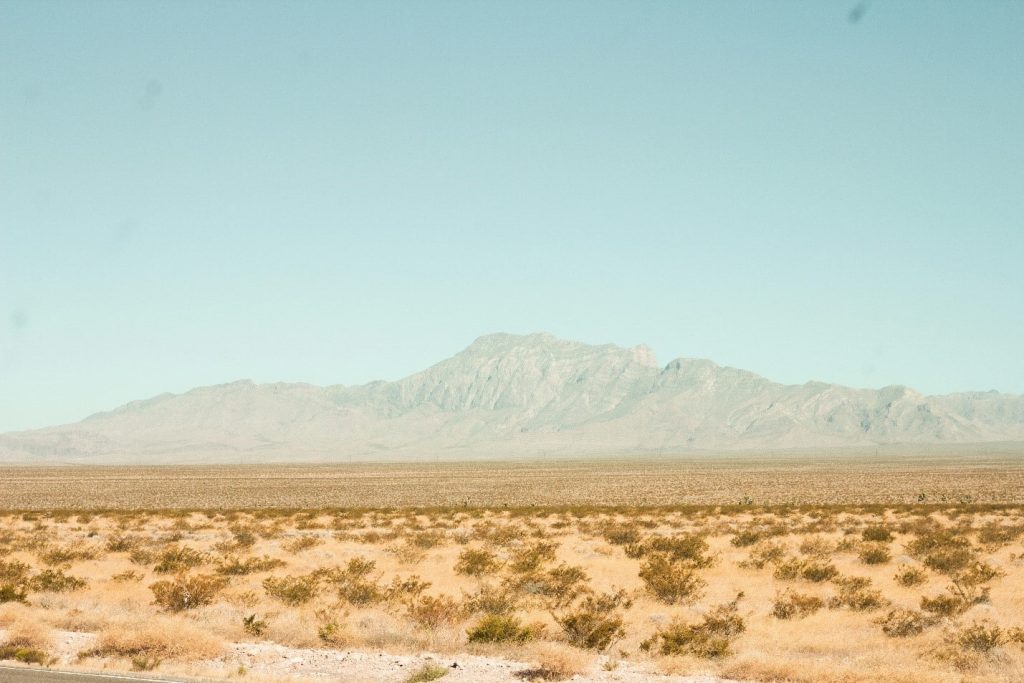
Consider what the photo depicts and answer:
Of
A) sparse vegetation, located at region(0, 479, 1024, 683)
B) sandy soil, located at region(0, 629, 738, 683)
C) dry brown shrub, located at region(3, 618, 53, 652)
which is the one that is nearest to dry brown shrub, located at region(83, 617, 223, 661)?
sparse vegetation, located at region(0, 479, 1024, 683)

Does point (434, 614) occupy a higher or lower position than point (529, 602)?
higher

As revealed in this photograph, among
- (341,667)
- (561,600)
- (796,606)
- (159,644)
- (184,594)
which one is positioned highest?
(159,644)

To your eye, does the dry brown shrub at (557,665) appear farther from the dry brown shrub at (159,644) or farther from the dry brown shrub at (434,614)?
the dry brown shrub at (159,644)

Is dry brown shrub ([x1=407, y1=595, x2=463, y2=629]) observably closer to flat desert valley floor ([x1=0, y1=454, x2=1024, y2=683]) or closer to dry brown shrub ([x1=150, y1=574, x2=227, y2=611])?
flat desert valley floor ([x1=0, y1=454, x2=1024, y2=683])

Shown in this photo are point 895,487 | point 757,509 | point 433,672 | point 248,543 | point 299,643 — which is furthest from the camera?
point 895,487

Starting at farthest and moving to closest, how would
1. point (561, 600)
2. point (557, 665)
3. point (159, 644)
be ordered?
→ point (561, 600)
point (159, 644)
point (557, 665)

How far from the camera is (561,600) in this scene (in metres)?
17.8

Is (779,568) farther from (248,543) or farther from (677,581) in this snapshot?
(248,543)

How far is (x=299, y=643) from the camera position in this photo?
14227 millimetres

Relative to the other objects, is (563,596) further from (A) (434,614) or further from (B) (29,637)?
(B) (29,637)

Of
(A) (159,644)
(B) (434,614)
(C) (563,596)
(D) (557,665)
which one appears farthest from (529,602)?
(A) (159,644)

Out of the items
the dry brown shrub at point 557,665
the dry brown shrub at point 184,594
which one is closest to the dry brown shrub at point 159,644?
the dry brown shrub at point 184,594

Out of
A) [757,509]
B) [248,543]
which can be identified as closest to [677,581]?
[248,543]

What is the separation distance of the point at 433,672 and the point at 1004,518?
34380mm
